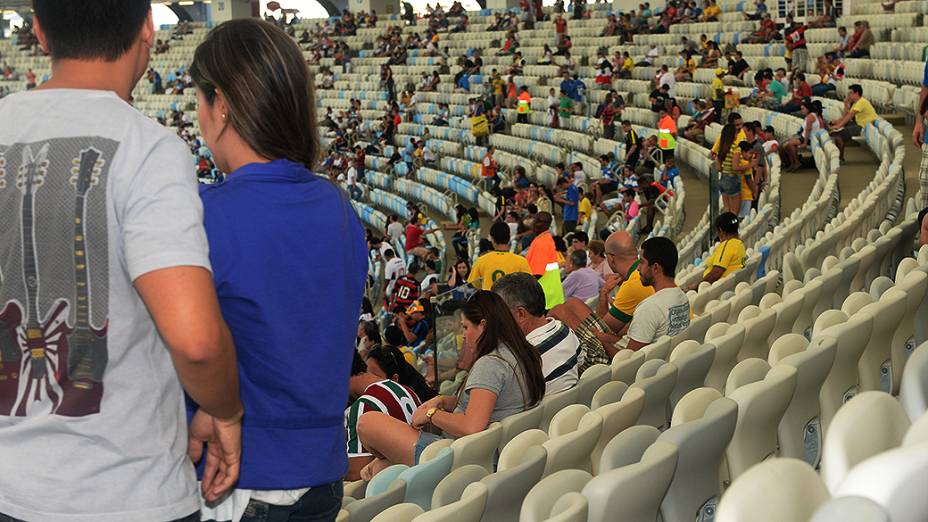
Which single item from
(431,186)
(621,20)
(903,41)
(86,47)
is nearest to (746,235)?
(86,47)

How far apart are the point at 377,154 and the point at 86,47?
21509 millimetres

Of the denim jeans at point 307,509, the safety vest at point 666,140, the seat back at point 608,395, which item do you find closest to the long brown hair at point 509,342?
the seat back at point 608,395

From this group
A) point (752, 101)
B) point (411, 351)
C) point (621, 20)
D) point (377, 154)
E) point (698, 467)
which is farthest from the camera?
point (377, 154)

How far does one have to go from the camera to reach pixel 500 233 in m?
7.10

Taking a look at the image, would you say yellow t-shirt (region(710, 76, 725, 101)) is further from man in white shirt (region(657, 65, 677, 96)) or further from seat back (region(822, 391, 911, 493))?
seat back (region(822, 391, 911, 493))

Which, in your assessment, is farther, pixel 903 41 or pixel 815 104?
pixel 903 41

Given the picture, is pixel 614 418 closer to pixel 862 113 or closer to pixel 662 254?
pixel 662 254

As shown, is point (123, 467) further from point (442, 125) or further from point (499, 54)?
point (499, 54)

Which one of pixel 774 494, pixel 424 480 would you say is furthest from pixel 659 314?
pixel 774 494

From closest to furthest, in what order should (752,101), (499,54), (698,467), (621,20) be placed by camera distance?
(698,467), (752,101), (621,20), (499,54)

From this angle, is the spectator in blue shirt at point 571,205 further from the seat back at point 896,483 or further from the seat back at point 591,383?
the seat back at point 896,483

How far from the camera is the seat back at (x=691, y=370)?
3.05m

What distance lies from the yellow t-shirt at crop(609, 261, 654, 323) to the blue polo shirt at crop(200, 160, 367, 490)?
4.03m

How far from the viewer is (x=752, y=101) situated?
14.2 metres
